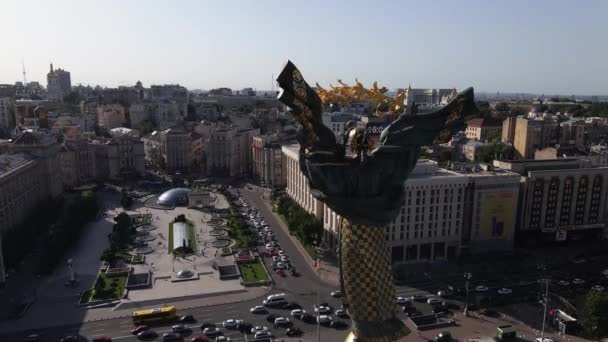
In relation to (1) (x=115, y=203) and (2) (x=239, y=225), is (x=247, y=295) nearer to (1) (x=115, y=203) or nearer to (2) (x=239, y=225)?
(2) (x=239, y=225)

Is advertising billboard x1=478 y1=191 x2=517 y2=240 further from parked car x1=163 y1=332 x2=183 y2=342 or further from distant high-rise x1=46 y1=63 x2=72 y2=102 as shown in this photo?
distant high-rise x1=46 y1=63 x2=72 y2=102

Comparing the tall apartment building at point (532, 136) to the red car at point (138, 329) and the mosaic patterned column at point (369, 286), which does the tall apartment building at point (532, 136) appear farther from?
the mosaic patterned column at point (369, 286)

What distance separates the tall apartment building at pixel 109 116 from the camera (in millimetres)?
118375

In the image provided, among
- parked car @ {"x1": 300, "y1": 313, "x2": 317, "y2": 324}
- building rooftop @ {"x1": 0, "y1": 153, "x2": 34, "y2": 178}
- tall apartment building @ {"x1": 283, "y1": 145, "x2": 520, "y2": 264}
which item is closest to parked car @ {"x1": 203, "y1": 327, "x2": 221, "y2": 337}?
parked car @ {"x1": 300, "y1": 313, "x2": 317, "y2": 324}

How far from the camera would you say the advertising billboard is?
147 ft

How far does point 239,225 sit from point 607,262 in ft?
117

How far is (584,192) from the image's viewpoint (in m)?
50.1

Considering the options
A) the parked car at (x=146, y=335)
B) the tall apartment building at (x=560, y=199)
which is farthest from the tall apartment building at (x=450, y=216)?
the parked car at (x=146, y=335)

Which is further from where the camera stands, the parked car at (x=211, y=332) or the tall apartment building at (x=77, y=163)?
the tall apartment building at (x=77, y=163)

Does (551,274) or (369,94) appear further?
(551,274)

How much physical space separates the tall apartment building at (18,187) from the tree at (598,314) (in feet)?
155

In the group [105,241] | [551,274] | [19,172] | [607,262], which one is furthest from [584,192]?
[19,172]

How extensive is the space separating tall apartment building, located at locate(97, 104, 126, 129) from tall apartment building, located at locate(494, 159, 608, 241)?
9587 centimetres

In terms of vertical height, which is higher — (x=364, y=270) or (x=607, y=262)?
(x=364, y=270)
